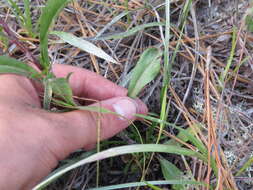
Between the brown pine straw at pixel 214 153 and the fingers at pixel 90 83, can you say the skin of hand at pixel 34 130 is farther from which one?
the brown pine straw at pixel 214 153

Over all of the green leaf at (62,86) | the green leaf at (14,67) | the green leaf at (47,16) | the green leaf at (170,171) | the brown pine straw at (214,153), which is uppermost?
the green leaf at (47,16)

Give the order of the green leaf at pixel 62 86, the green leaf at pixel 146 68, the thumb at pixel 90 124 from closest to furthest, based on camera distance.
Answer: the green leaf at pixel 62 86 < the thumb at pixel 90 124 < the green leaf at pixel 146 68

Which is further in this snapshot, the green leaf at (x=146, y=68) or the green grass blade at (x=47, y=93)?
the green leaf at (x=146, y=68)

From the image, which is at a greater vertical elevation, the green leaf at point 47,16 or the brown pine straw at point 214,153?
the green leaf at point 47,16

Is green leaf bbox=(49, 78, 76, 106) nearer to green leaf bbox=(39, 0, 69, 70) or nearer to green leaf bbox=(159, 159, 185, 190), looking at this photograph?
green leaf bbox=(39, 0, 69, 70)

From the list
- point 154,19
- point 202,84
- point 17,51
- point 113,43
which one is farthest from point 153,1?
point 17,51

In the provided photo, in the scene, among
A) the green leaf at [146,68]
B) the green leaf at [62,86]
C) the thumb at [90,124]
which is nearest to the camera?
the green leaf at [62,86]

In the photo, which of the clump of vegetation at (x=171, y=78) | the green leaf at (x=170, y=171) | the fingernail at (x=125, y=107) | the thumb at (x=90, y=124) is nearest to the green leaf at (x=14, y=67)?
the clump of vegetation at (x=171, y=78)

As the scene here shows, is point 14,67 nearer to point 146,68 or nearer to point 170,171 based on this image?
point 146,68

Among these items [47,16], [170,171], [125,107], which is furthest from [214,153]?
[47,16]
